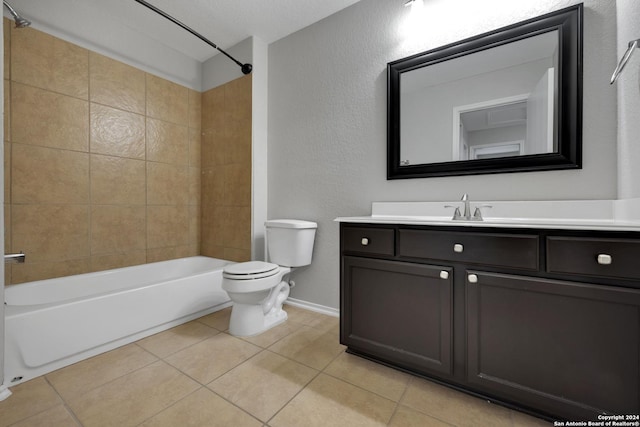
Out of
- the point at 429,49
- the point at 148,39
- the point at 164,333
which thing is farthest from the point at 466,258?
the point at 148,39

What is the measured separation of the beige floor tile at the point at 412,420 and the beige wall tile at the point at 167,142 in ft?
8.71

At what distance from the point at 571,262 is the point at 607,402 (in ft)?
1.57

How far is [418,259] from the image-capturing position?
1.29m

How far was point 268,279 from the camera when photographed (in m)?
1.80

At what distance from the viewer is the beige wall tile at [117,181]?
213cm

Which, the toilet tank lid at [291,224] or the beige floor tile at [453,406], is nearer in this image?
the beige floor tile at [453,406]

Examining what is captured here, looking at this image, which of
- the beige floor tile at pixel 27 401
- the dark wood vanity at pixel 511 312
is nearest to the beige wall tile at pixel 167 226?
the beige floor tile at pixel 27 401

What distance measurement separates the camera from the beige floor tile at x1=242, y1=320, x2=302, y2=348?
1716 millimetres

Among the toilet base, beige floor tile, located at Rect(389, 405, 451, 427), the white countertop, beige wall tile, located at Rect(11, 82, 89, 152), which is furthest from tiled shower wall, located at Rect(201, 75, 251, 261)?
beige floor tile, located at Rect(389, 405, 451, 427)

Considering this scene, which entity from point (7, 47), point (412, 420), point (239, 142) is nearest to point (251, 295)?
point (412, 420)

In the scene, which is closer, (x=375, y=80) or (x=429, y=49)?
(x=429, y=49)

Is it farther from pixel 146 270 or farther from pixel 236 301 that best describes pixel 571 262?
pixel 146 270

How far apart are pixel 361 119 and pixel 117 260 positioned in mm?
2298

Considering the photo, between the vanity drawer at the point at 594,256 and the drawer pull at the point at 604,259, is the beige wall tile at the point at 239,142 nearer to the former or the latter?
the vanity drawer at the point at 594,256
